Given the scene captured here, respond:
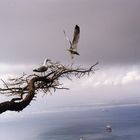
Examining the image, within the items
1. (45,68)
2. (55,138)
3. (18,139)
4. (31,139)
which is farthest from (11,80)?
(18,139)

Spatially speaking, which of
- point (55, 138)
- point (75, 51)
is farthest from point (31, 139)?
point (75, 51)

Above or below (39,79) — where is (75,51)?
above

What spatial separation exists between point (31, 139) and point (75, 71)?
379ft

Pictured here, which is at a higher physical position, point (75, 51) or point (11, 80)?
point (75, 51)

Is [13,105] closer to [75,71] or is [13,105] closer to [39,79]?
[39,79]

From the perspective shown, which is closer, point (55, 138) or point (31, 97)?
point (31, 97)

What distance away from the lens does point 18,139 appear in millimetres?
129625

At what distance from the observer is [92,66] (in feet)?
20.1

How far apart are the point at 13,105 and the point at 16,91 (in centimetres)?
62

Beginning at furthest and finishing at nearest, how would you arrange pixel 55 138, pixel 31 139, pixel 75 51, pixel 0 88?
1. pixel 31 139
2. pixel 55 138
3. pixel 75 51
4. pixel 0 88

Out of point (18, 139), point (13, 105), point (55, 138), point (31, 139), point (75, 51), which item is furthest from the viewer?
point (18, 139)

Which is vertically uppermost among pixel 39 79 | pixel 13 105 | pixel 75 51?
pixel 75 51

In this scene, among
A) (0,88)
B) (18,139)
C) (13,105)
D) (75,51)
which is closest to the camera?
(13,105)

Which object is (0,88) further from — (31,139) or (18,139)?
(18,139)
